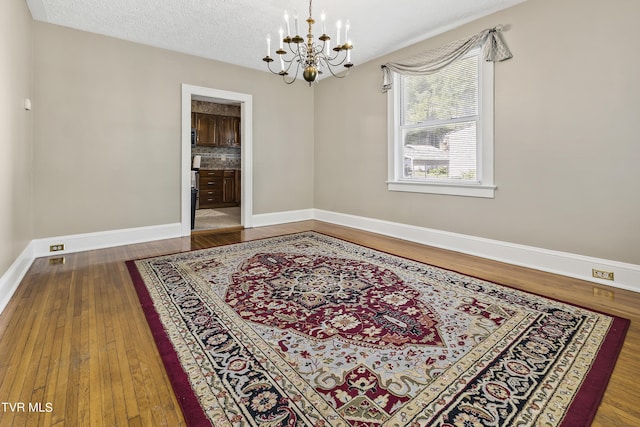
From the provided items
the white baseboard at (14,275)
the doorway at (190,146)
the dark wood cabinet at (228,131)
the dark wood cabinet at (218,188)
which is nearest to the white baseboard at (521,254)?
the doorway at (190,146)

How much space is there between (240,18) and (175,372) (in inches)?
144

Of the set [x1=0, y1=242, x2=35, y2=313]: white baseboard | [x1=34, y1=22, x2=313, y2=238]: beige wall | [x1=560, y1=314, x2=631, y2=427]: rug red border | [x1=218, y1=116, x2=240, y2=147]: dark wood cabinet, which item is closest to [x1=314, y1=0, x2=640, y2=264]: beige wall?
[x1=560, y1=314, x2=631, y2=427]: rug red border

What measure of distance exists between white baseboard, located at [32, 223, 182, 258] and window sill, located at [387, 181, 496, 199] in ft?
11.1

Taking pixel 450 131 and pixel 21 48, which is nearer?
pixel 21 48

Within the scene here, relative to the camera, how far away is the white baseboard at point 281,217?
560 cm

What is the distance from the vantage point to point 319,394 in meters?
1.41

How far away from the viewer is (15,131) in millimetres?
2830

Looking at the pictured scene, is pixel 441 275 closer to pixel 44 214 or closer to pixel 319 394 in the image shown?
pixel 319 394

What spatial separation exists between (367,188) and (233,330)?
12.0ft

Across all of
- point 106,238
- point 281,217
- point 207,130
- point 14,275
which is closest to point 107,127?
point 106,238

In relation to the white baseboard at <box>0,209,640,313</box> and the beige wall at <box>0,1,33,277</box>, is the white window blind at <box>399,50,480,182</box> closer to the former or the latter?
the white baseboard at <box>0,209,640,313</box>

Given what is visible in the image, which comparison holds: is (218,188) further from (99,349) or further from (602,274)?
(602,274)

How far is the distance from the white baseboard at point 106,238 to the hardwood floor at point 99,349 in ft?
1.25

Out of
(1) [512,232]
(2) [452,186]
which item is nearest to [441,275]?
(1) [512,232]
